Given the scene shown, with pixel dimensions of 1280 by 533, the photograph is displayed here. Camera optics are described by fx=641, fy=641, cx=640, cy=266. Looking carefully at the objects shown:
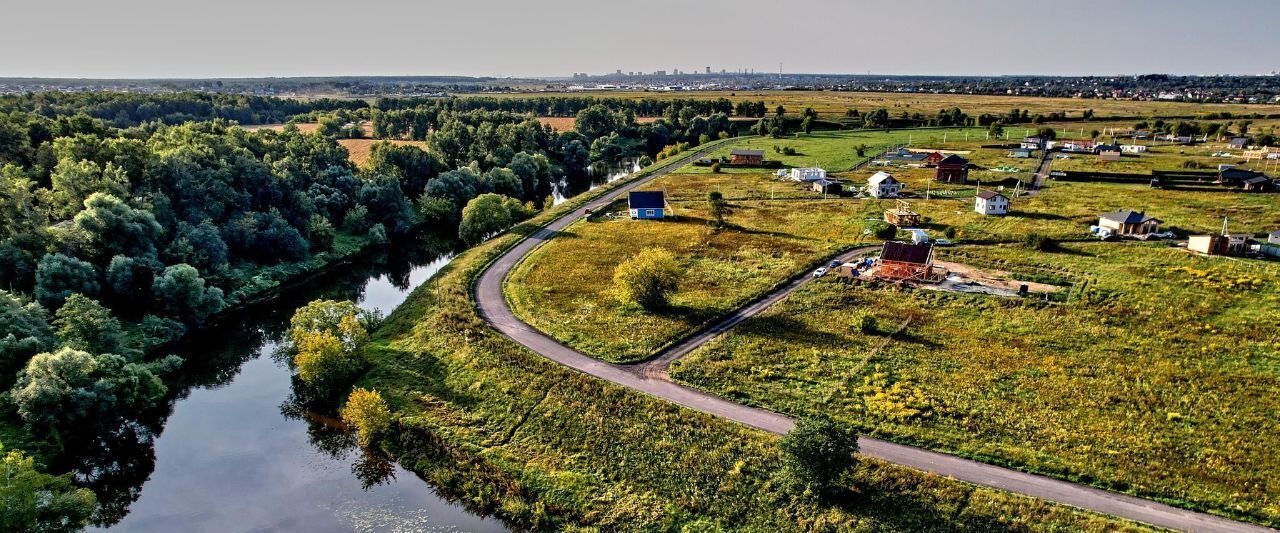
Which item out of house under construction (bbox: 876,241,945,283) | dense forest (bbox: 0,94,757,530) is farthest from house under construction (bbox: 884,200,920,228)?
dense forest (bbox: 0,94,757,530)

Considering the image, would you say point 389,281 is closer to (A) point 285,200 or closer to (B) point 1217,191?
(A) point 285,200

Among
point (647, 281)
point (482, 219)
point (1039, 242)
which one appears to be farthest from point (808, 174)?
point (647, 281)

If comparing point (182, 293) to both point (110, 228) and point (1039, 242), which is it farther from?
point (1039, 242)

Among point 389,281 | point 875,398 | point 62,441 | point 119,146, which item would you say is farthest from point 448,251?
point 875,398

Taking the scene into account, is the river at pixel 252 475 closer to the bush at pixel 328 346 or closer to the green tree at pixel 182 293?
the bush at pixel 328 346

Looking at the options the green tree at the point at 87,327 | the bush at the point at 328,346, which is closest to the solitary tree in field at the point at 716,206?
the bush at the point at 328,346

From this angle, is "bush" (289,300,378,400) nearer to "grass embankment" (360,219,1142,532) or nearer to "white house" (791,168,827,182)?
"grass embankment" (360,219,1142,532)
